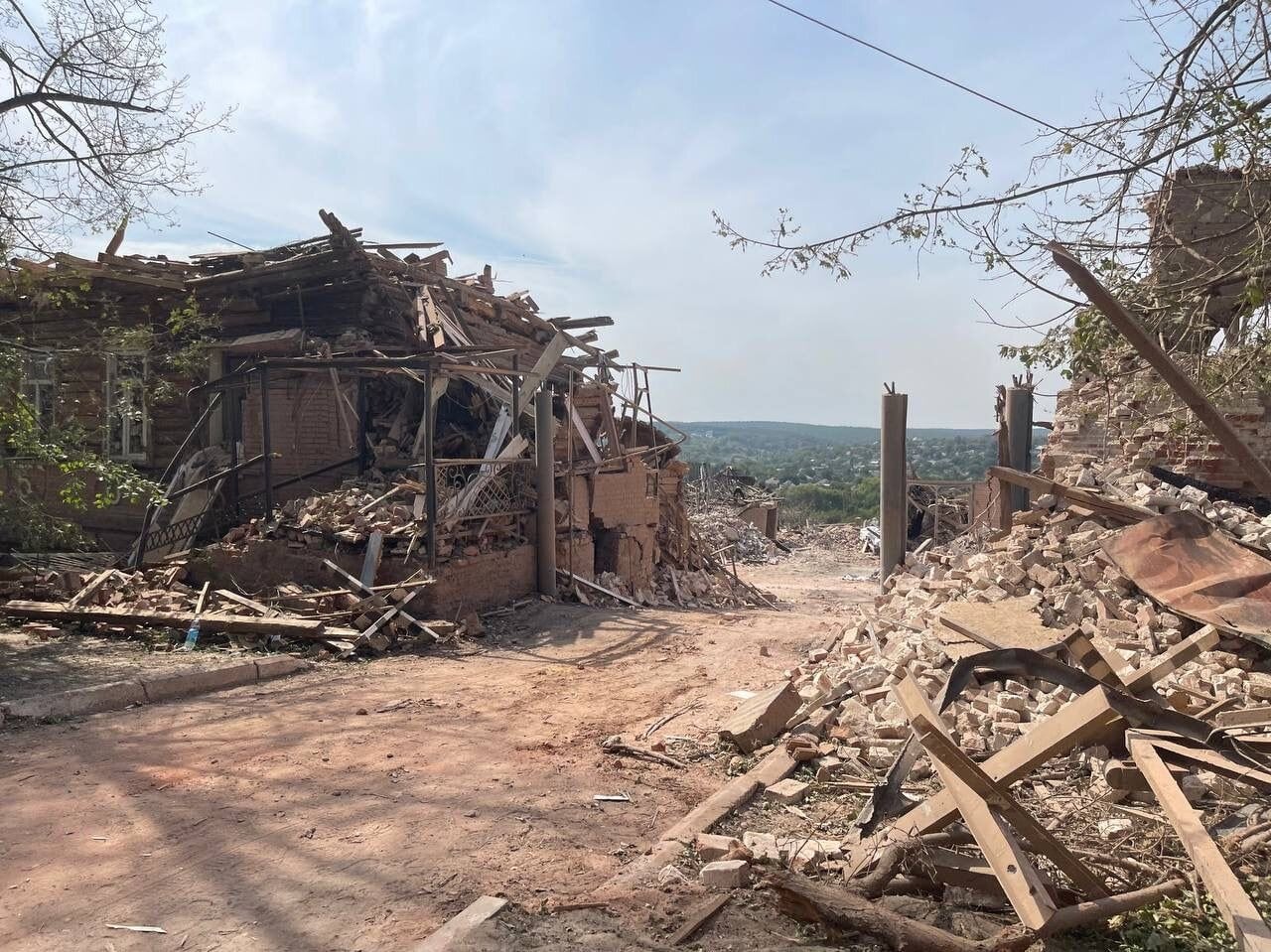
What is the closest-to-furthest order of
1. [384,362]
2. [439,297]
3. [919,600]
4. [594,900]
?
[594,900]
[919,600]
[384,362]
[439,297]

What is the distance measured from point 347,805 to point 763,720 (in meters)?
2.65

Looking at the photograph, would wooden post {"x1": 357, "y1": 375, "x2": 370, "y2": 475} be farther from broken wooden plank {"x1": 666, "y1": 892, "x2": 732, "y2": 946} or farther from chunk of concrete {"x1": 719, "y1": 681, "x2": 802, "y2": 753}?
broken wooden plank {"x1": 666, "y1": 892, "x2": 732, "y2": 946}

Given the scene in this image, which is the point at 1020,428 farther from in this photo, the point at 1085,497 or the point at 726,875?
the point at 726,875

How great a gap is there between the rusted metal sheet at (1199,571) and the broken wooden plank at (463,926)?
4.62m

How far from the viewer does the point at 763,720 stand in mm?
6094

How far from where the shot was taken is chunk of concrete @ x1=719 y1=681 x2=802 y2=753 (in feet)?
19.9

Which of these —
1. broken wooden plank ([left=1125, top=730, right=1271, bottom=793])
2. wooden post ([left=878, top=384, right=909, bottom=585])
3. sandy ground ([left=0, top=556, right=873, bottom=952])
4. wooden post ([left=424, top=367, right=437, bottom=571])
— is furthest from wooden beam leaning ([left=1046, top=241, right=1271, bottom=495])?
wooden post ([left=424, top=367, right=437, bottom=571])

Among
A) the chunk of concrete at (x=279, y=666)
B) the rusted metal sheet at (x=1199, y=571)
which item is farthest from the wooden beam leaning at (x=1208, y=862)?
the chunk of concrete at (x=279, y=666)

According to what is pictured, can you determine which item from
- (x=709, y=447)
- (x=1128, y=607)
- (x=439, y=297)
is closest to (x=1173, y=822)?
(x=1128, y=607)

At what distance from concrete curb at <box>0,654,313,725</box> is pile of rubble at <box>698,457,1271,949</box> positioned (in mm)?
4979

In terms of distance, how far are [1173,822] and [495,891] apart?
268 cm

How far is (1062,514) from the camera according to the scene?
768 cm

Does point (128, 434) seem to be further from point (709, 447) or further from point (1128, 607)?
point (709, 447)

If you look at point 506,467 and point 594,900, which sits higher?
point 506,467
